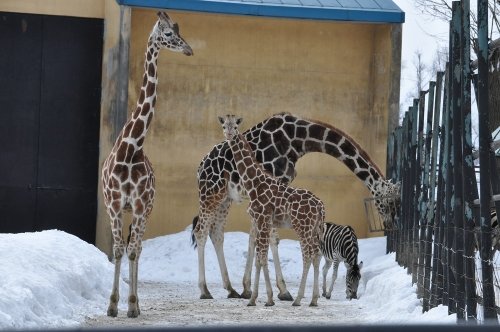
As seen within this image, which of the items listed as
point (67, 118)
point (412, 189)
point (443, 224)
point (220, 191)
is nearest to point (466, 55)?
point (443, 224)

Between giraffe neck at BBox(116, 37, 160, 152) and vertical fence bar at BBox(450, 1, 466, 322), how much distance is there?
13.4 feet

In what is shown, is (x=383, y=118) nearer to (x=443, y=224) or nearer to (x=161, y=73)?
(x=161, y=73)

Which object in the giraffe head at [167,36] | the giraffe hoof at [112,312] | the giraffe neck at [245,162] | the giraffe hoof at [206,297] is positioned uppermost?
the giraffe head at [167,36]

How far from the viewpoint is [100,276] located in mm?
14172

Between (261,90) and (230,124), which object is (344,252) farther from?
(261,90)

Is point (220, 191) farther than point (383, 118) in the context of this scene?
No

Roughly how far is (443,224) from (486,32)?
111 inches

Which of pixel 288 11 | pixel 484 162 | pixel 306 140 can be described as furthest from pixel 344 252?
pixel 484 162

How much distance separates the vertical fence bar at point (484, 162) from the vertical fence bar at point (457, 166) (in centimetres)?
102

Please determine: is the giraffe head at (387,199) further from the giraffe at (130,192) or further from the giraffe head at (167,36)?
the giraffe at (130,192)

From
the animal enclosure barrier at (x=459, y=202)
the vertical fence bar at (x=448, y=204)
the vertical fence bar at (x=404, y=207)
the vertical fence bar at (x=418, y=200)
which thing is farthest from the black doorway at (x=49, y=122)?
the vertical fence bar at (x=448, y=204)

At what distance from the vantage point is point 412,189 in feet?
48.2

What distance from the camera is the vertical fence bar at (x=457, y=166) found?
8.56 metres

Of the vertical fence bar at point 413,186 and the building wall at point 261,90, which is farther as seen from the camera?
the building wall at point 261,90
